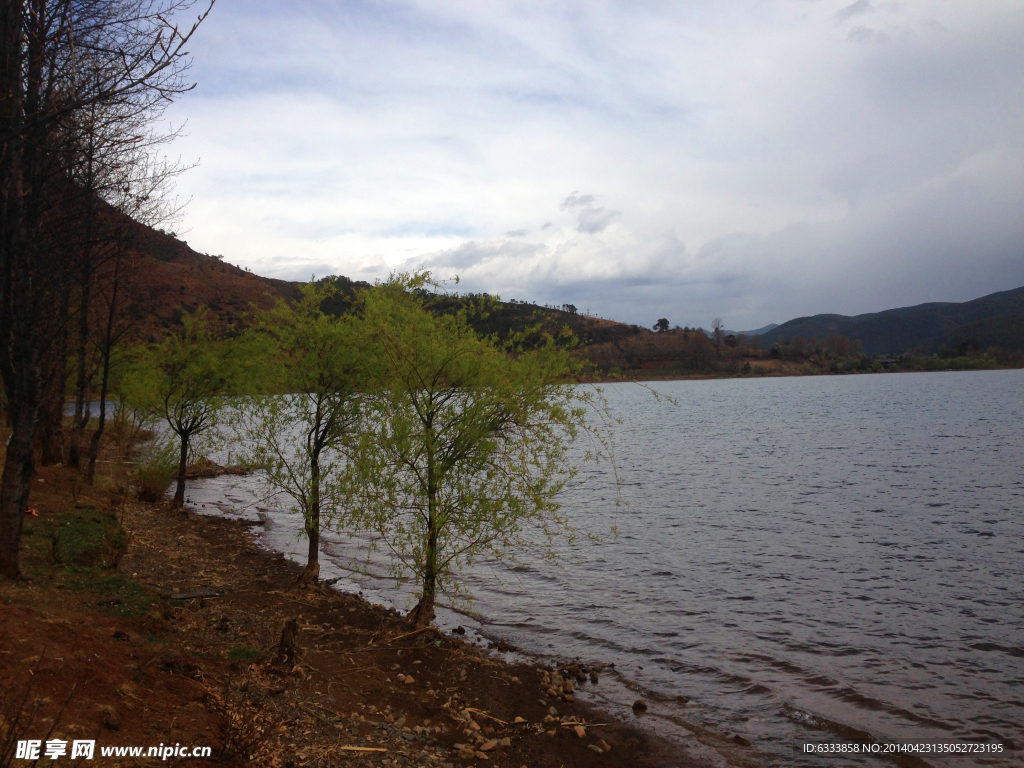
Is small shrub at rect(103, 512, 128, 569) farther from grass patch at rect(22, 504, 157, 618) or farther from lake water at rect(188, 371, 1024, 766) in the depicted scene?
lake water at rect(188, 371, 1024, 766)

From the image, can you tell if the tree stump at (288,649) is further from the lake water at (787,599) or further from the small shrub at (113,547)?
the lake water at (787,599)

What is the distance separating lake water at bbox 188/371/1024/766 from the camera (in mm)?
10555

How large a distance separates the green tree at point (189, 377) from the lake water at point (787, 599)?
517 cm

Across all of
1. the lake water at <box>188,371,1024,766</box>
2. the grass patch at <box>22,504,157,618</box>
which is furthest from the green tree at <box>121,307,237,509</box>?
the grass patch at <box>22,504,157,618</box>

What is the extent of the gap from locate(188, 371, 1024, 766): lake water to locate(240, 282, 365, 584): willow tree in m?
3.97

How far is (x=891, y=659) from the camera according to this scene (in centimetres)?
1247

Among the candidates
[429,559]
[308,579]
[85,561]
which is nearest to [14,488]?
[85,561]

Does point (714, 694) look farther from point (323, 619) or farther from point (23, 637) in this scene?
point (23, 637)

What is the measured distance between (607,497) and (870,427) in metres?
40.9

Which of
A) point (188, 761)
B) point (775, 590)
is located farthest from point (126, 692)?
point (775, 590)

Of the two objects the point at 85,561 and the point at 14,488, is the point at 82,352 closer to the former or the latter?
the point at 85,561

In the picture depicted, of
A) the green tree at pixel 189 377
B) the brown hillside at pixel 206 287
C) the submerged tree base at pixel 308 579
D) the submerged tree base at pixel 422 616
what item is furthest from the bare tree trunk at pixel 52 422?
the brown hillside at pixel 206 287

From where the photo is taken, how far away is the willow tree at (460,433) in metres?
11.2

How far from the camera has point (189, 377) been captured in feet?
70.4
